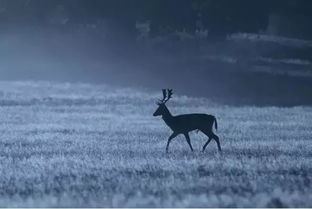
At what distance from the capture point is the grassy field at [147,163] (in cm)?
1176

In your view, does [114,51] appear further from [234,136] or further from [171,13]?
[234,136]

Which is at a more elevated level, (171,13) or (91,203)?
(171,13)

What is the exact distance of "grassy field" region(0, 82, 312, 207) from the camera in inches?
463

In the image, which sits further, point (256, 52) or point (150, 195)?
point (256, 52)

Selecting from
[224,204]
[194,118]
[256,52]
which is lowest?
[224,204]

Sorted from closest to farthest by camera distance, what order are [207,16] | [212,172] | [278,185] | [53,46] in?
[278,185], [212,172], [207,16], [53,46]

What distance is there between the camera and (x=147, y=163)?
1521 cm

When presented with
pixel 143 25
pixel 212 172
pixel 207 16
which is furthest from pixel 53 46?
pixel 212 172

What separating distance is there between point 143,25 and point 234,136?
22265 millimetres

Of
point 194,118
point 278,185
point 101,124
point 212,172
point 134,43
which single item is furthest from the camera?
point 134,43

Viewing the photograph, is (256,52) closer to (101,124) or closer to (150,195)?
(101,124)

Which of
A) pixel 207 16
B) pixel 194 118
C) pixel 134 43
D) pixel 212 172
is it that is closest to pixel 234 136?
pixel 194 118

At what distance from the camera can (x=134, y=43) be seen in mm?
45844

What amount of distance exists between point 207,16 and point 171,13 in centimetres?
187
